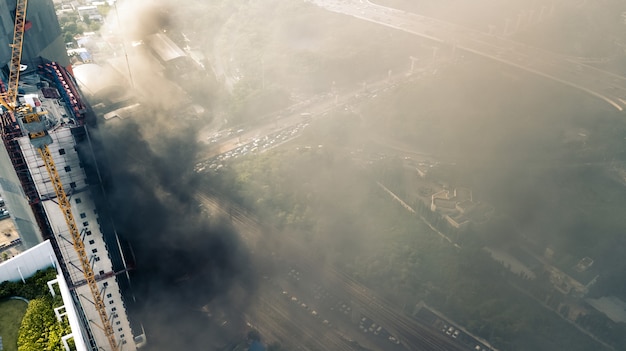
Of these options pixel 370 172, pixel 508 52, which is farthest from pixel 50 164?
pixel 508 52

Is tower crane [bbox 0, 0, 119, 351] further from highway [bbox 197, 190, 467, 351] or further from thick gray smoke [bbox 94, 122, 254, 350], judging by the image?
highway [bbox 197, 190, 467, 351]

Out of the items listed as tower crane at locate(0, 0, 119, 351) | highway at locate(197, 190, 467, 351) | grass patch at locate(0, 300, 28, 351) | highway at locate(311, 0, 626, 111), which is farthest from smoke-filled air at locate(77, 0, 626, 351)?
grass patch at locate(0, 300, 28, 351)

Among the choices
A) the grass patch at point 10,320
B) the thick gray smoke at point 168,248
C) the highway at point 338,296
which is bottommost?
the highway at point 338,296

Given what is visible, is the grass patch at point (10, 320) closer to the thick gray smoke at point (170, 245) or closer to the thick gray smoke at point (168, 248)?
the thick gray smoke at point (170, 245)

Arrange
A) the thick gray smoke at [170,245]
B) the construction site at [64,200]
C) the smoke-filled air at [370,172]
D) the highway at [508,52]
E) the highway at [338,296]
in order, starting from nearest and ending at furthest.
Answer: the construction site at [64,200] < the thick gray smoke at [170,245] < the highway at [338,296] < the smoke-filled air at [370,172] < the highway at [508,52]

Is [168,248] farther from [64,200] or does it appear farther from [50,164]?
[50,164]

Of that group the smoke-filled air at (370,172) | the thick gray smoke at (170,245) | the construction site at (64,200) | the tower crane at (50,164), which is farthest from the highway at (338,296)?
the tower crane at (50,164)
